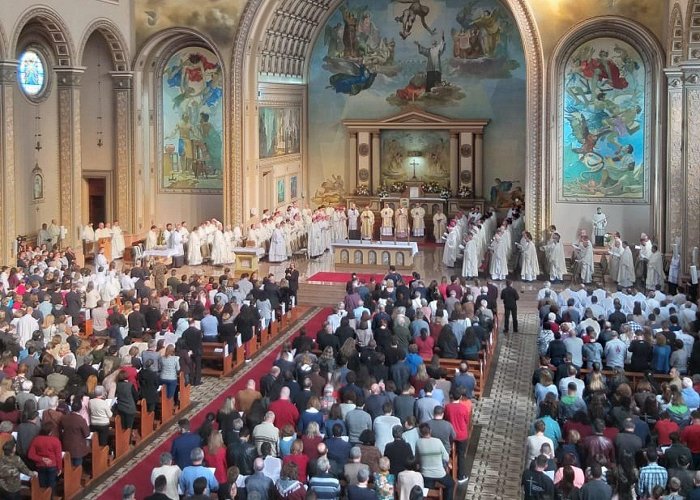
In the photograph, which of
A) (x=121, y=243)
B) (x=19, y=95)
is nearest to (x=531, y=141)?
(x=121, y=243)

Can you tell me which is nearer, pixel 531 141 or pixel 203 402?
pixel 203 402

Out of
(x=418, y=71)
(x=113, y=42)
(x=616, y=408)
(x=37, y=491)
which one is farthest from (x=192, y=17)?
(x=616, y=408)

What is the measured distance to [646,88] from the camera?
110ft

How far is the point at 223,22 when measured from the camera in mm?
36094

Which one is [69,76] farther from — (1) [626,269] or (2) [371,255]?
(1) [626,269]

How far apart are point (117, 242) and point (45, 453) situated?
856 inches

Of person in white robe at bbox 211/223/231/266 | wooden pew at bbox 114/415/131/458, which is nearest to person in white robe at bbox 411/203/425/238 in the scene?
person in white robe at bbox 211/223/231/266

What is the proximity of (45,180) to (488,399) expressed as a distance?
Result: 20397 mm

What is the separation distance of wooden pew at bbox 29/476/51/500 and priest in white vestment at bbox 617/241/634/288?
20.4 metres

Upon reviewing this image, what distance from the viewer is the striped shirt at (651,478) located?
12477 millimetres

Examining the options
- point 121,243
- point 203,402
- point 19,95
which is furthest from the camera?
point 121,243

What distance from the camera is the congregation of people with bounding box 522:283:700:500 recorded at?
12305mm

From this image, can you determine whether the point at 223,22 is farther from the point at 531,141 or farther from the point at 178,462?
the point at 178,462

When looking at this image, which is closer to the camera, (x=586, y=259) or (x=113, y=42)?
(x=586, y=259)
